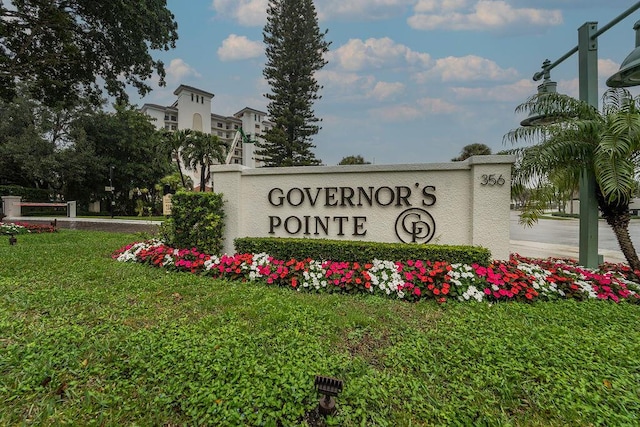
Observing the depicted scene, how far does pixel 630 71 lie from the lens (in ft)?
14.2

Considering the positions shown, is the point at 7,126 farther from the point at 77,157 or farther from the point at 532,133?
the point at 532,133

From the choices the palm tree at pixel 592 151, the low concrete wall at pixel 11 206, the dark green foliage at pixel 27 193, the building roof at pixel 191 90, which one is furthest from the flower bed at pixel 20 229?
the building roof at pixel 191 90

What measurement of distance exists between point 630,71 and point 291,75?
2388cm

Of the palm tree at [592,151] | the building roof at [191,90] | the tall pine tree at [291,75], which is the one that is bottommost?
the palm tree at [592,151]

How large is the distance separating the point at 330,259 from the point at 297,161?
68.2 feet

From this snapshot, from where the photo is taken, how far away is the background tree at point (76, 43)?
7.81 meters

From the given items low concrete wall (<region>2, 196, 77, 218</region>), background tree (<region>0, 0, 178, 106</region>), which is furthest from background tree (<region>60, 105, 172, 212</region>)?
background tree (<region>0, 0, 178, 106</region>)

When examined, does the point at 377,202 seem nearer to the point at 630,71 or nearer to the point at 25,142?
the point at 630,71

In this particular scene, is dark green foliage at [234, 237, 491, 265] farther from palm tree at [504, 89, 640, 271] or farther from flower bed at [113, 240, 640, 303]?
palm tree at [504, 89, 640, 271]

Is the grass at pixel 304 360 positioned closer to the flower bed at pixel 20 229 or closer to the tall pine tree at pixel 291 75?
the flower bed at pixel 20 229

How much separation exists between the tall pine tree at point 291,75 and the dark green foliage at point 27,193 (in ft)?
64.0

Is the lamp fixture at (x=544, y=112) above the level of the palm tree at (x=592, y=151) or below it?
above

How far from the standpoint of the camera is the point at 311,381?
2.10 meters

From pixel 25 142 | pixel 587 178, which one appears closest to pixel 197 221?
pixel 587 178
